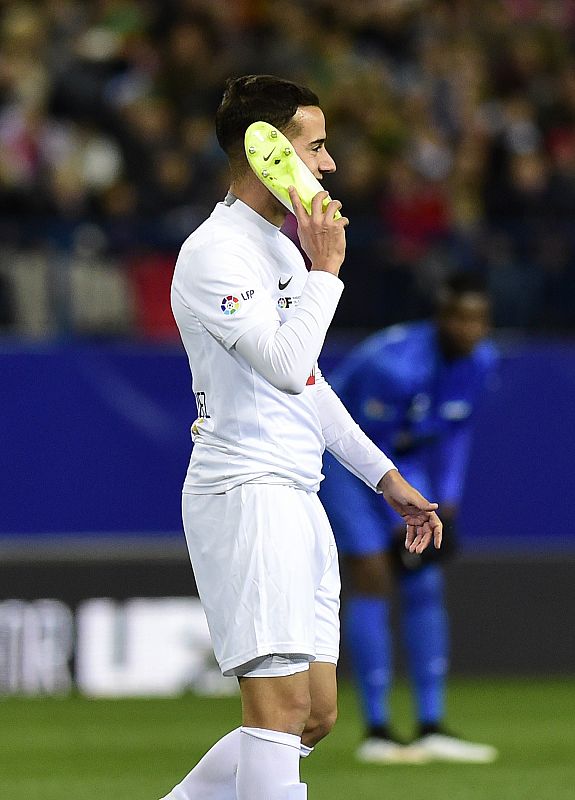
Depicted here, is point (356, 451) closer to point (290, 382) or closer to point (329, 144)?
point (290, 382)

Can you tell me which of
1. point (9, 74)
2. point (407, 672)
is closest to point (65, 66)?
point (9, 74)

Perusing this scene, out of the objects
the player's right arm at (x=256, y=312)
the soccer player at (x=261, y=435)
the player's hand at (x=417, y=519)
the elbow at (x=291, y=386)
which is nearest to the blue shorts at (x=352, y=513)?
the player's hand at (x=417, y=519)

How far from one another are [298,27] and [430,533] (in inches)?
333

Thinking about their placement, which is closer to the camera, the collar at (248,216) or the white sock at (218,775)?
the collar at (248,216)

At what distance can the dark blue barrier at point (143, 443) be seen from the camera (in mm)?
8969

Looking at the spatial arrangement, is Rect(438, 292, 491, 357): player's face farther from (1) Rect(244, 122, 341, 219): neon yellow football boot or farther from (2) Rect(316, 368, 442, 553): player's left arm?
(1) Rect(244, 122, 341, 219): neon yellow football boot

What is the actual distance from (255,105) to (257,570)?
3.35 ft

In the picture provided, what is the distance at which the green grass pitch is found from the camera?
624 centimetres

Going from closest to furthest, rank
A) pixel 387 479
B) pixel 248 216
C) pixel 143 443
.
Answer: pixel 248 216 < pixel 387 479 < pixel 143 443

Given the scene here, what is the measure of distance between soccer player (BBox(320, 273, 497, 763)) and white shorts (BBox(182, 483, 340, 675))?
294 cm

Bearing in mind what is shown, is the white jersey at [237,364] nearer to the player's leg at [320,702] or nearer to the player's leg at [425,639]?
the player's leg at [320,702]

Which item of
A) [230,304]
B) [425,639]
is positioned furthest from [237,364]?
[425,639]

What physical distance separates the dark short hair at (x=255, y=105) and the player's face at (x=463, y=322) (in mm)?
2986

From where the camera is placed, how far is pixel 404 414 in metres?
7.06
